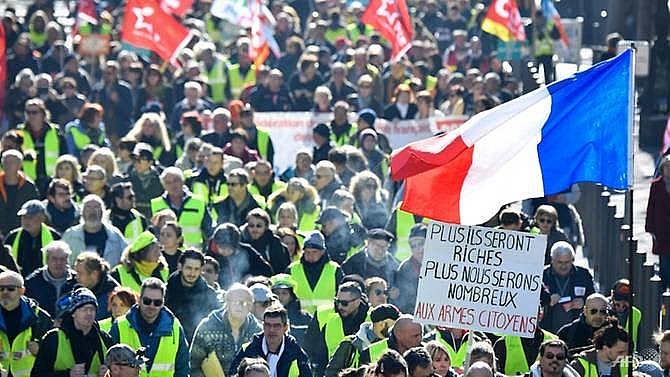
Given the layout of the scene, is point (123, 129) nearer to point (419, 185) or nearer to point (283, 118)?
point (283, 118)

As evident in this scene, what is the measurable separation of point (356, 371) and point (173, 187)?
6.45 m

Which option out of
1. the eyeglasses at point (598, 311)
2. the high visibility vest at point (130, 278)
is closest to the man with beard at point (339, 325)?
the eyeglasses at point (598, 311)

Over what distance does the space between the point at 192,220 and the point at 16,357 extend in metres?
4.53

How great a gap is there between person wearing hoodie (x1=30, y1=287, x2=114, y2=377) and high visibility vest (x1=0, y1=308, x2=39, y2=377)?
0.51m

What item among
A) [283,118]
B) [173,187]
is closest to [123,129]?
[283,118]

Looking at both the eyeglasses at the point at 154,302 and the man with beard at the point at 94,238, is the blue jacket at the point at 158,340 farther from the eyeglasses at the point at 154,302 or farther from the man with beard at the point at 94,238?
the man with beard at the point at 94,238

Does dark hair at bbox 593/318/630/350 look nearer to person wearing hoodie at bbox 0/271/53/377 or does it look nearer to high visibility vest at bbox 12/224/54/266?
person wearing hoodie at bbox 0/271/53/377

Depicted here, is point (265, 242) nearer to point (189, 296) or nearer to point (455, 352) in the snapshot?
point (189, 296)

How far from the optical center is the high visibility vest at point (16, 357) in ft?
46.8

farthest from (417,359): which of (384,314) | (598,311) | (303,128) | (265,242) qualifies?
(303,128)

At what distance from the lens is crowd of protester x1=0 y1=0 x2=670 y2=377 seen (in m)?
13.8

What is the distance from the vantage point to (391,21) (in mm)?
27188

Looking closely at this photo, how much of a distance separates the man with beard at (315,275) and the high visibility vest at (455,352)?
184cm

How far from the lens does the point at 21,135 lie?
70.3 feet
